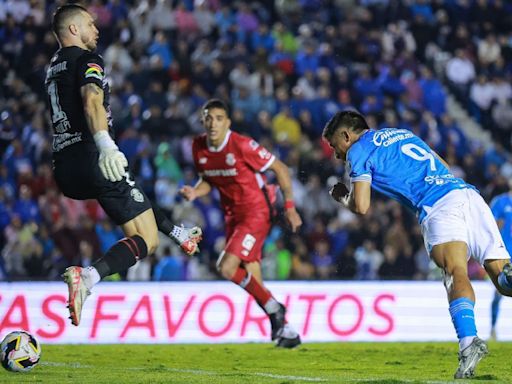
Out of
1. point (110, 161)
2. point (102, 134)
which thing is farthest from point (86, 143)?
point (110, 161)

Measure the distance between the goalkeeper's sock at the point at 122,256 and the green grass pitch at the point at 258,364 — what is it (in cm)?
77

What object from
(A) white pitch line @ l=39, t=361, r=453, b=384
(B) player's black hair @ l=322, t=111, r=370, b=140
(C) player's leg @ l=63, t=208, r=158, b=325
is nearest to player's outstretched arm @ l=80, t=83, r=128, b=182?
(C) player's leg @ l=63, t=208, r=158, b=325

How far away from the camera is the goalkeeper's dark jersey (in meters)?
7.90

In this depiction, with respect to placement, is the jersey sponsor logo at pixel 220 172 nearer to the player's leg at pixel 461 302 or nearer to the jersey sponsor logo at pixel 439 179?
the jersey sponsor logo at pixel 439 179

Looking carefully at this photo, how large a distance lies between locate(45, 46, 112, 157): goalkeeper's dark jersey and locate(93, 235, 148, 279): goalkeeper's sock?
2.43 ft

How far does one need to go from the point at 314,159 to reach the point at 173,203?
104 inches

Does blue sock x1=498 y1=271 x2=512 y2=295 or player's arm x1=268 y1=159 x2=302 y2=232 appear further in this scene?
player's arm x1=268 y1=159 x2=302 y2=232

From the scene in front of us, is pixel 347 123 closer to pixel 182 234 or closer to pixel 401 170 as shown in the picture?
pixel 401 170

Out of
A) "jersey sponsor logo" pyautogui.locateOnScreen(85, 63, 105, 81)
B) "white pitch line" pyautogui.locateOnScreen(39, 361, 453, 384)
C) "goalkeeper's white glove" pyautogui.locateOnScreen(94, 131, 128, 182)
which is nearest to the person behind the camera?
"goalkeeper's white glove" pyautogui.locateOnScreen(94, 131, 128, 182)

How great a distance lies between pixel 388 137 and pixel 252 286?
11.8ft

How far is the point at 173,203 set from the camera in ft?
53.8

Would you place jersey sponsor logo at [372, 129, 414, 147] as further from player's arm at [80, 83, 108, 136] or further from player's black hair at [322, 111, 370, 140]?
player's arm at [80, 83, 108, 136]

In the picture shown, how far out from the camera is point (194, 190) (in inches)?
439

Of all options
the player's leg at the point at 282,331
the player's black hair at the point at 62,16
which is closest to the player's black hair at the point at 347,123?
the player's black hair at the point at 62,16
